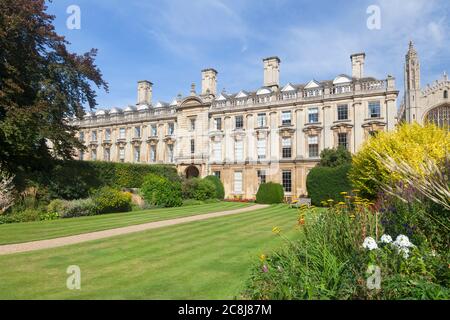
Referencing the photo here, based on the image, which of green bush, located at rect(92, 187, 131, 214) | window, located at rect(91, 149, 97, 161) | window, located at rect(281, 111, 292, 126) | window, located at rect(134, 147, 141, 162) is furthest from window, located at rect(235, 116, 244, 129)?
window, located at rect(91, 149, 97, 161)

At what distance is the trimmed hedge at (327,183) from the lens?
25.6 meters

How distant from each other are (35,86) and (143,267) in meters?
16.7

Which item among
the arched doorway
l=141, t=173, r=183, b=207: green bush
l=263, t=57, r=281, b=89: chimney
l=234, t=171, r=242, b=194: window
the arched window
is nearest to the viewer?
l=141, t=173, r=183, b=207: green bush

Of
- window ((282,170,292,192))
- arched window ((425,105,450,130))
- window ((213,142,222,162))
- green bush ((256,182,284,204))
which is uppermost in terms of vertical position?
arched window ((425,105,450,130))

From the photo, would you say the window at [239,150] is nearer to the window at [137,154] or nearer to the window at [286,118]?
the window at [286,118]

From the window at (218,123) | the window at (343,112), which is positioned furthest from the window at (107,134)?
the window at (343,112)

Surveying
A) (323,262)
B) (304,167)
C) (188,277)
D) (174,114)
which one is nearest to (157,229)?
(188,277)

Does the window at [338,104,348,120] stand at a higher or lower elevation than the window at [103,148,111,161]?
higher

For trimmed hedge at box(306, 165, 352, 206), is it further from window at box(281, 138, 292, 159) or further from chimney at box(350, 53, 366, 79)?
chimney at box(350, 53, 366, 79)

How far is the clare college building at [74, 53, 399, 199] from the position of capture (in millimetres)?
31969

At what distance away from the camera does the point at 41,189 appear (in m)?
18.7

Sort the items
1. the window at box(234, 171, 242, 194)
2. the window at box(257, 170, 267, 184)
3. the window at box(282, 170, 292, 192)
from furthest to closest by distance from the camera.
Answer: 1. the window at box(234, 171, 242, 194)
2. the window at box(257, 170, 267, 184)
3. the window at box(282, 170, 292, 192)

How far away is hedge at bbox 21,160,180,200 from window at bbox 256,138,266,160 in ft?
36.4
